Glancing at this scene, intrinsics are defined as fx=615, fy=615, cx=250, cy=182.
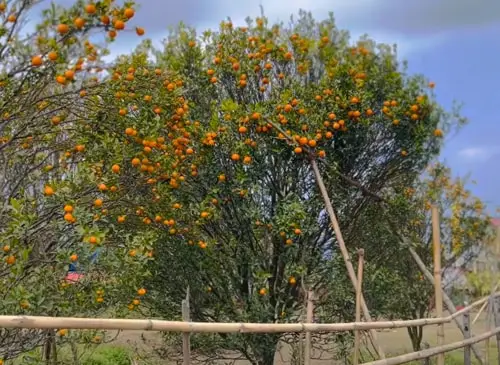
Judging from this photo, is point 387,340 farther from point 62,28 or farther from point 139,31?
point 62,28

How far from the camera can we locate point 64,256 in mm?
2914

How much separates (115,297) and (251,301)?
3.91 ft

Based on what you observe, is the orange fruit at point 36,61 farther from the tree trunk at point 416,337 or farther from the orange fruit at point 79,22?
the tree trunk at point 416,337

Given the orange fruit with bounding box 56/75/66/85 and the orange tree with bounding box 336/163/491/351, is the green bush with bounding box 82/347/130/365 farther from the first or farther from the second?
the orange fruit with bounding box 56/75/66/85

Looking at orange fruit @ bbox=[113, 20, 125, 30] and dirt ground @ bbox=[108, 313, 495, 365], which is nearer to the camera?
orange fruit @ bbox=[113, 20, 125, 30]

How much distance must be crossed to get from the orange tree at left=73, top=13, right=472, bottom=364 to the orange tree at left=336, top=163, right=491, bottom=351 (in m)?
0.28

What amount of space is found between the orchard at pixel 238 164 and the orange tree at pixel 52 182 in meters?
0.03

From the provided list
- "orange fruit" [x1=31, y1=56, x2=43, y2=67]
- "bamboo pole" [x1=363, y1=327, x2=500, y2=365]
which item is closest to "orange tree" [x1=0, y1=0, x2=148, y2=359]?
"orange fruit" [x1=31, y1=56, x2=43, y2=67]

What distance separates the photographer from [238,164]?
4840mm

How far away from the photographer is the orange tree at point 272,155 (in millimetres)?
4824

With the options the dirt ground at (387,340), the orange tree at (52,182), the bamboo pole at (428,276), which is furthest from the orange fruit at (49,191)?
the dirt ground at (387,340)

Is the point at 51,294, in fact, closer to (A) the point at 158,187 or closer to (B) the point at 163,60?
(A) the point at 158,187

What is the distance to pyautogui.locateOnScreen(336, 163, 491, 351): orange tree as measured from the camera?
18.6 feet

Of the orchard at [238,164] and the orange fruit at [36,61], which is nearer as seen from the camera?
the orange fruit at [36,61]
